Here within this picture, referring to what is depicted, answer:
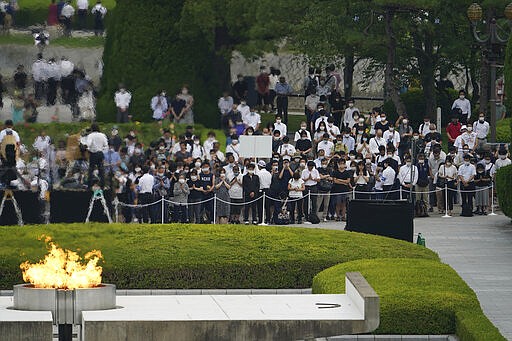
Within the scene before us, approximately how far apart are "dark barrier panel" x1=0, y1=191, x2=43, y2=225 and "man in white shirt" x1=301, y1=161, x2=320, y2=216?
605 cm

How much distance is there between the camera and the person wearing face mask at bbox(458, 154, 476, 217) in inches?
1511

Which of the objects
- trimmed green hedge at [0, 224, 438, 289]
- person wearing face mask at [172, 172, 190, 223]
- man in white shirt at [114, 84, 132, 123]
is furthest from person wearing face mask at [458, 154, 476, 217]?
man in white shirt at [114, 84, 132, 123]

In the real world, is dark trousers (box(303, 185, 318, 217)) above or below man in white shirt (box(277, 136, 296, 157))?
below

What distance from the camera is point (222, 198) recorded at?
36719mm

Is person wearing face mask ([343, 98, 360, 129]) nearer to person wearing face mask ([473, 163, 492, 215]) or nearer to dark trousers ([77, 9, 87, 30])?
person wearing face mask ([473, 163, 492, 215])

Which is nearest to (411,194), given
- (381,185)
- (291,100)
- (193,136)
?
(381,185)

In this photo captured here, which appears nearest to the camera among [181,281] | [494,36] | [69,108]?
[181,281]

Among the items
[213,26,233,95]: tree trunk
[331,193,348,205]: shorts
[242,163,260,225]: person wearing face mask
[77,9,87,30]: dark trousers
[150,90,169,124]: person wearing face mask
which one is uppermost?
[77,9,87,30]: dark trousers

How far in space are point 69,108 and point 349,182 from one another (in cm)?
1465

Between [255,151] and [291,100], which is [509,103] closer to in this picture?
[255,151]

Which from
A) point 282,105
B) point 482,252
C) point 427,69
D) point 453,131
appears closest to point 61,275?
A: point 482,252

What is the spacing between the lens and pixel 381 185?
37.8m

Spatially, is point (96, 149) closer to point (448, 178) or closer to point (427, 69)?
point (448, 178)

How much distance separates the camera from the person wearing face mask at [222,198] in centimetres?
3662
